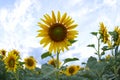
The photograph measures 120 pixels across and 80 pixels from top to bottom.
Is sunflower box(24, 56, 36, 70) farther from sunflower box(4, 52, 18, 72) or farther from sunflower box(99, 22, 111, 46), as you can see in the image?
sunflower box(99, 22, 111, 46)

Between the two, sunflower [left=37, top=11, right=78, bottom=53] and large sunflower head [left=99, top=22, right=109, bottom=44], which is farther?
large sunflower head [left=99, top=22, right=109, bottom=44]

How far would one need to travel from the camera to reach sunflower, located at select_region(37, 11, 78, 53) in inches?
162

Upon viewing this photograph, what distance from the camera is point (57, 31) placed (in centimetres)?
418

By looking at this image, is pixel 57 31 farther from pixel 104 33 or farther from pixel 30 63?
pixel 30 63

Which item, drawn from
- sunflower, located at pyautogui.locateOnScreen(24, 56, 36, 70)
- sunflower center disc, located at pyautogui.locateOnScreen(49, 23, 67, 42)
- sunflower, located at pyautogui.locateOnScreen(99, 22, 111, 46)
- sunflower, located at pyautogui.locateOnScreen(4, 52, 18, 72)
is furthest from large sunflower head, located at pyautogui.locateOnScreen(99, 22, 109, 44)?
sunflower center disc, located at pyautogui.locateOnScreen(49, 23, 67, 42)

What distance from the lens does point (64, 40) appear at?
4184mm

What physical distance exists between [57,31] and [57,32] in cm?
2

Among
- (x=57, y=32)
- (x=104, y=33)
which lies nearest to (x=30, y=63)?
(x=104, y=33)

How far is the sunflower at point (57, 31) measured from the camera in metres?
4.11

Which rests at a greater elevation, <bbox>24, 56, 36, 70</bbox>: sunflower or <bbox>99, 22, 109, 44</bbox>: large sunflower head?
<bbox>24, 56, 36, 70</bbox>: sunflower

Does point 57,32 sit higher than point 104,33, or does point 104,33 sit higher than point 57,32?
point 104,33

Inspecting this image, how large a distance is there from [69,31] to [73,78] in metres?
0.82

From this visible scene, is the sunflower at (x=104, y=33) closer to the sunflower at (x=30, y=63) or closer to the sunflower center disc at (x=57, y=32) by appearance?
the sunflower at (x=30, y=63)

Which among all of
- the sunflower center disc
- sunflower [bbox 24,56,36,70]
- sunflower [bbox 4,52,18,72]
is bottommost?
the sunflower center disc
